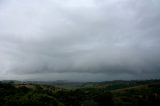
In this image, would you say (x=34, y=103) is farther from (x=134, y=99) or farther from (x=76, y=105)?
(x=134, y=99)

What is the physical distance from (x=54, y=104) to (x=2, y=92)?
4921 cm

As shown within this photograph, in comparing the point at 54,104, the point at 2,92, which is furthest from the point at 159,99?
the point at 2,92

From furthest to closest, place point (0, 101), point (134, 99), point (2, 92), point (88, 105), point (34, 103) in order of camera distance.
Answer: point (134, 99), point (2, 92), point (88, 105), point (0, 101), point (34, 103)

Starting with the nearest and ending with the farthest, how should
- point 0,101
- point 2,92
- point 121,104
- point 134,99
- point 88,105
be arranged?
point 0,101
point 88,105
point 2,92
point 121,104
point 134,99

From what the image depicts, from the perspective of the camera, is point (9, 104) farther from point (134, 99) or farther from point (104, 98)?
point (134, 99)

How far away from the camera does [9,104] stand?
12250 cm

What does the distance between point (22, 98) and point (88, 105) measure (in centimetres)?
3859

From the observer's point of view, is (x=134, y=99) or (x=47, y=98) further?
(x=134, y=99)

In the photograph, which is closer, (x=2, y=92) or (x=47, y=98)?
(x=47, y=98)

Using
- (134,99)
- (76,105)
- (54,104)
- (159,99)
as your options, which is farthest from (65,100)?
(159,99)

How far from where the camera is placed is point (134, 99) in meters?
190

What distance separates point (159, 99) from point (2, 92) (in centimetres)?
11371

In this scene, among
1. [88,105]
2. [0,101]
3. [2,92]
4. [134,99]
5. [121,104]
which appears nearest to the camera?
[0,101]

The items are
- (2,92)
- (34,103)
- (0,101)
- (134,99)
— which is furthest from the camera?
(134,99)
